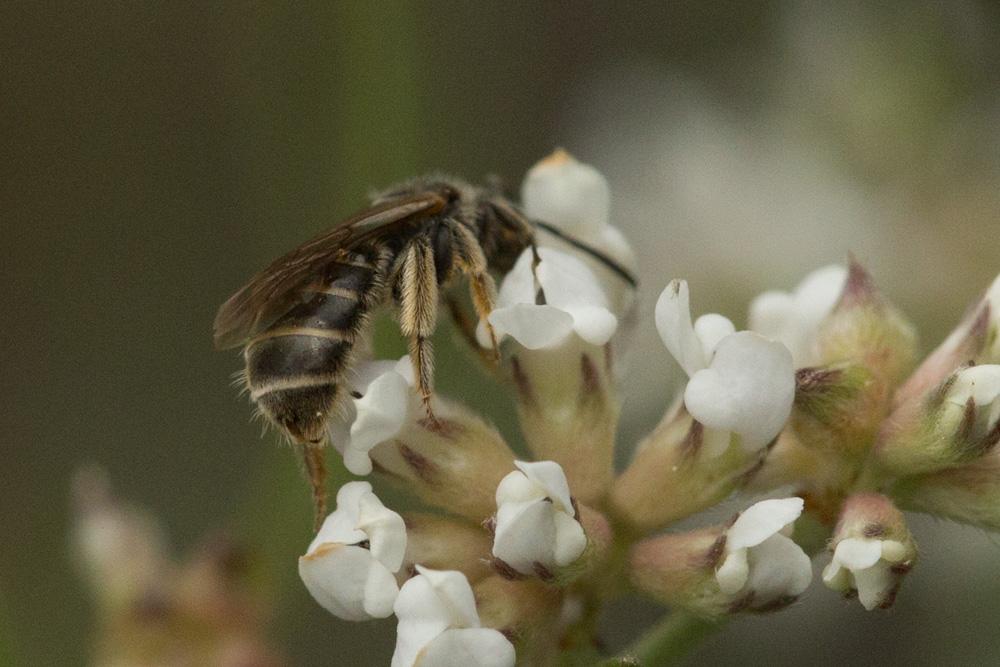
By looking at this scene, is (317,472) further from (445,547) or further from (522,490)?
(522,490)

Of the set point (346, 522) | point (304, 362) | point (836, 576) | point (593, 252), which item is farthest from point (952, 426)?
point (304, 362)

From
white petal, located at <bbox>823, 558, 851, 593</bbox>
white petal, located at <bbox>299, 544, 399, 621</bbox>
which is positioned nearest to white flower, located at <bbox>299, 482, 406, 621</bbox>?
white petal, located at <bbox>299, 544, 399, 621</bbox>

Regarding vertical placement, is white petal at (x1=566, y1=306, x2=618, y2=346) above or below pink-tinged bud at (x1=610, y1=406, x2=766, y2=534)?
above

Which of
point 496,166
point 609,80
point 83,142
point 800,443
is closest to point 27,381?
point 83,142

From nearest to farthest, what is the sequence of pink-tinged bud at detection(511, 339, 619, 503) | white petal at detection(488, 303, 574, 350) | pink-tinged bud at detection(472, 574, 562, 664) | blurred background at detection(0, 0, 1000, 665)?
pink-tinged bud at detection(472, 574, 562, 664) → white petal at detection(488, 303, 574, 350) → pink-tinged bud at detection(511, 339, 619, 503) → blurred background at detection(0, 0, 1000, 665)

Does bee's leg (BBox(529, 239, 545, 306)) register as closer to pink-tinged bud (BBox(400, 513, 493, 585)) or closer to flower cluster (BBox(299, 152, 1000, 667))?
flower cluster (BBox(299, 152, 1000, 667))

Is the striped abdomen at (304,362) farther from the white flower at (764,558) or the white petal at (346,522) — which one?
the white flower at (764,558)

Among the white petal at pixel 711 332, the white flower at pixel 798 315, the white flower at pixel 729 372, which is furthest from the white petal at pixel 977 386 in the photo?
the white flower at pixel 798 315
